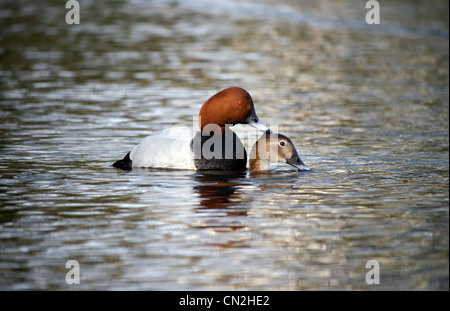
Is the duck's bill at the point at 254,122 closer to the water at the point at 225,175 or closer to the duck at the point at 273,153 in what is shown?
the duck at the point at 273,153

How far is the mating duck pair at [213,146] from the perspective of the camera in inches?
398

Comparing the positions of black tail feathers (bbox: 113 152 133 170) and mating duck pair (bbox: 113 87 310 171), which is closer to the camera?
mating duck pair (bbox: 113 87 310 171)

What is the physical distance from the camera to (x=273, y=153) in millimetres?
10555

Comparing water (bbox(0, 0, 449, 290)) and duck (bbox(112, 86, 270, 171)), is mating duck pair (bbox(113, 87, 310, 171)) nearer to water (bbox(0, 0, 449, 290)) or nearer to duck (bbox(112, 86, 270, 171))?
duck (bbox(112, 86, 270, 171))

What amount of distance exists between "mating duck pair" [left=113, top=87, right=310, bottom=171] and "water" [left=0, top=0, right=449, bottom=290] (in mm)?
194

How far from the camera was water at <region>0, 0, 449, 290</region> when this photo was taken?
6625 mm

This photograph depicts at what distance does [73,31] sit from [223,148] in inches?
640

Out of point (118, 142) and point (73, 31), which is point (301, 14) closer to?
point (73, 31)

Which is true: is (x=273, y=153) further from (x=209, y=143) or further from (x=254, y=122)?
(x=209, y=143)

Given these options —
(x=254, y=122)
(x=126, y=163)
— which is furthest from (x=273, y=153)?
(x=126, y=163)

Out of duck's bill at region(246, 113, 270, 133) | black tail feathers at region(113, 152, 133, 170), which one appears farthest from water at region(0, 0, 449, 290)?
duck's bill at region(246, 113, 270, 133)

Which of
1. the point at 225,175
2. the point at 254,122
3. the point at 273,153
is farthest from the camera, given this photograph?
the point at 273,153

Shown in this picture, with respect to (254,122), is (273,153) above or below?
below

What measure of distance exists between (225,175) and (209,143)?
424 millimetres
